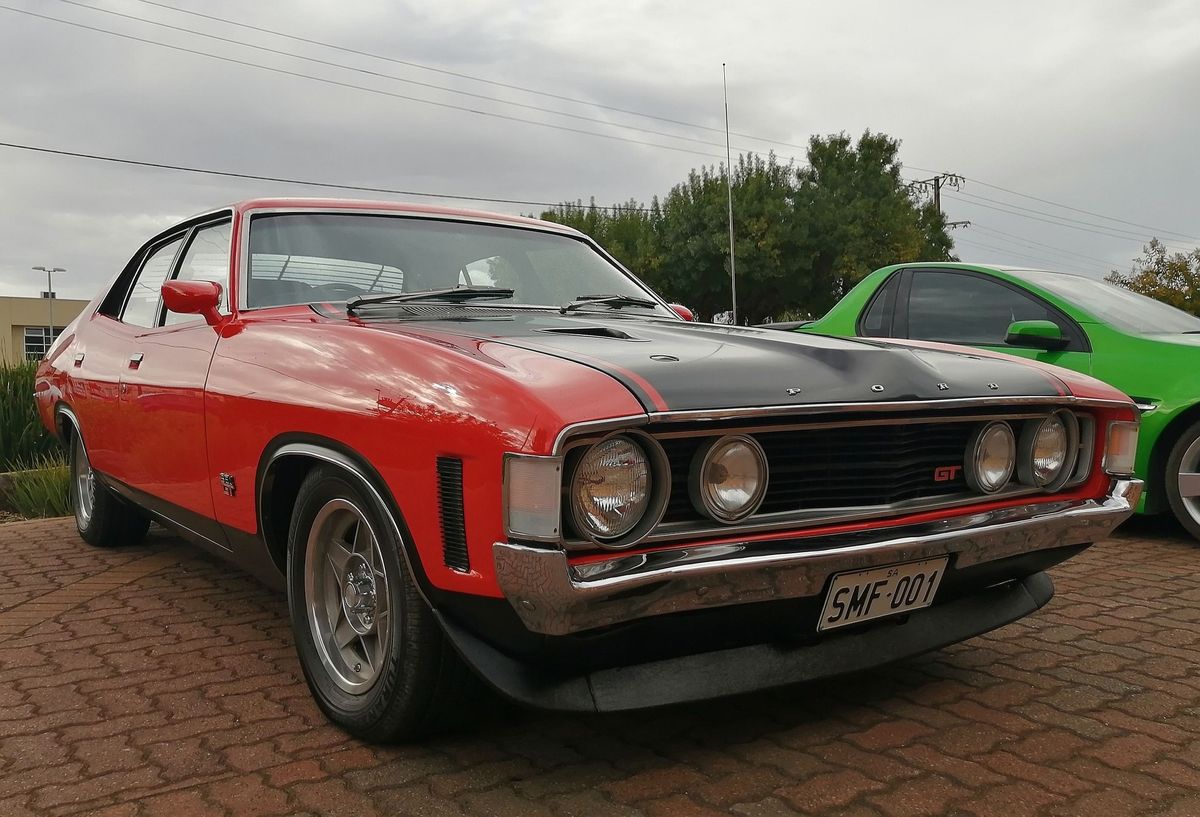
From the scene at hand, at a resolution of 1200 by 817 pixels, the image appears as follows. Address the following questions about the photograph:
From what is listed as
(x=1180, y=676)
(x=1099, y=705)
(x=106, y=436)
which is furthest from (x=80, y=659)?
(x=1180, y=676)

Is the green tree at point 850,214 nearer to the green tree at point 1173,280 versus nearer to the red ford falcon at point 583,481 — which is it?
the green tree at point 1173,280

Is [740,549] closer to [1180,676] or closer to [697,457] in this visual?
[697,457]

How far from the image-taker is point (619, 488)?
2059 mm

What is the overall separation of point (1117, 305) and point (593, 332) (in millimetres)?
3966

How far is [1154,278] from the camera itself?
30.0 meters

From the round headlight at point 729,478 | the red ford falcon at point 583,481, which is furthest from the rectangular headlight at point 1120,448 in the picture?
the round headlight at point 729,478

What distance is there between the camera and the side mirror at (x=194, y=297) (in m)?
3.23

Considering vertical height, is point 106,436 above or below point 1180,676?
above

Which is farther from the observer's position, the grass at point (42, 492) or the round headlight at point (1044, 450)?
the grass at point (42, 492)

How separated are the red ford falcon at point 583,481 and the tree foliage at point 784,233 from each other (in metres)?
34.0

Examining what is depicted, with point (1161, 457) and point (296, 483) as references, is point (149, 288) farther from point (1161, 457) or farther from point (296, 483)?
point (1161, 457)

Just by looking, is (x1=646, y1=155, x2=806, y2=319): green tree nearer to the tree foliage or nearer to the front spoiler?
the tree foliage

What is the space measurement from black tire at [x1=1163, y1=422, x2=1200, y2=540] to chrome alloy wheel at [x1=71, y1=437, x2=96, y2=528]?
5321 millimetres

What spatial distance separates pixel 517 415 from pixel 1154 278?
32.8m
